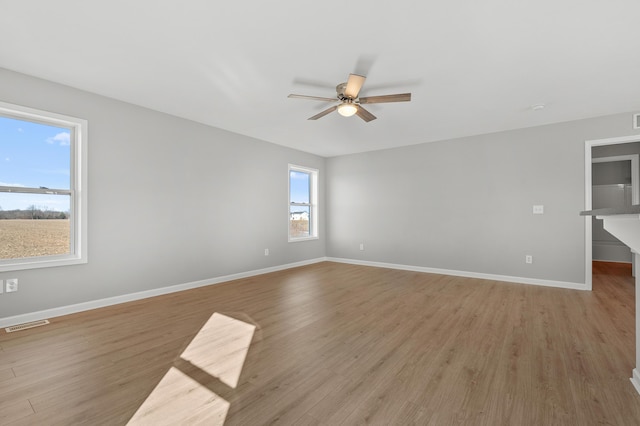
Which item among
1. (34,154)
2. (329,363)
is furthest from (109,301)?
(329,363)

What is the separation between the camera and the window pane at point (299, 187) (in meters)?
6.32

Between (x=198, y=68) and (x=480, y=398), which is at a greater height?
(x=198, y=68)

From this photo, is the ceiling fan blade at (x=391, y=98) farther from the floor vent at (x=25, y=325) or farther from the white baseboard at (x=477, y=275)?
the floor vent at (x=25, y=325)

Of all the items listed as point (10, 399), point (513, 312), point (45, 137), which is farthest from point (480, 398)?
point (45, 137)

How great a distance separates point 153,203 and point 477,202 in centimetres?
526

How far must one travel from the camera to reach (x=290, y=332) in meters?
2.70

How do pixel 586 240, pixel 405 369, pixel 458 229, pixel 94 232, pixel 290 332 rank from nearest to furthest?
pixel 405 369
pixel 290 332
pixel 94 232
pixel 586 240
pixel 458 229

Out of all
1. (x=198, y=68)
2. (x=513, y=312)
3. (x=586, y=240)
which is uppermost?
(x=198, y=68)

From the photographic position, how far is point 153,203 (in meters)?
3.93

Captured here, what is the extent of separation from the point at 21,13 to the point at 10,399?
2.66 m

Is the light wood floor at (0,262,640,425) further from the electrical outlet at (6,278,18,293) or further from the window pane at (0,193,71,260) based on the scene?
the window pane at (0,193,71,260)

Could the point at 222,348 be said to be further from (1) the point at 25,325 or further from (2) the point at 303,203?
(2) the point at 303,203

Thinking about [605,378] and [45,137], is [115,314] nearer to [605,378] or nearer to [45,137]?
[45,137]

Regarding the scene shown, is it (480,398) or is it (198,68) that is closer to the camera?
(480,398)
